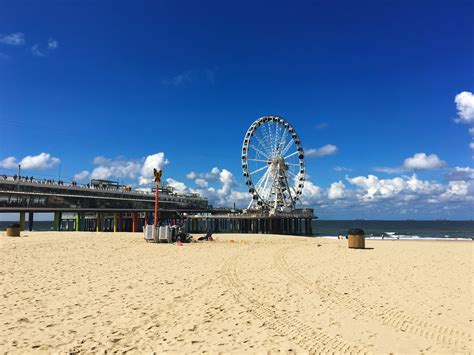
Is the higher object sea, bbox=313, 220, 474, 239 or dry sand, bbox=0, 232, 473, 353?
dry sand, bbox=0, 232, 473, 353

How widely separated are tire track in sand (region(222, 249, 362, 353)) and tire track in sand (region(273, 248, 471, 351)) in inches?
65.9

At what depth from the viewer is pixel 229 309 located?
8219 mm

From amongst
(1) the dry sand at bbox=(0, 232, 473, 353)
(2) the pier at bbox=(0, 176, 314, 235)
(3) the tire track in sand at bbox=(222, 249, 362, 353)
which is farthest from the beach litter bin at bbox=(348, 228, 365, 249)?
(2) the pier at bbox=(0, 176, 314, 235)

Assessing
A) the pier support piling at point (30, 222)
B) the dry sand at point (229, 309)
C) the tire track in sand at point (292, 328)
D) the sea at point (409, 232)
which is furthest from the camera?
the sea at point (409, 232)

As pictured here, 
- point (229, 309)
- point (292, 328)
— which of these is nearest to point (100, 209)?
point (229, 309)

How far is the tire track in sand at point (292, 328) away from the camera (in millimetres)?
6031

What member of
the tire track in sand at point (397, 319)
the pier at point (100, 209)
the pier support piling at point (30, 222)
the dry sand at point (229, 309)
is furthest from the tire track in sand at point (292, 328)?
the pier support piling at point (30, 222)

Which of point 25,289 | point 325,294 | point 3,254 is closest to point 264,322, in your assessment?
point 325,294

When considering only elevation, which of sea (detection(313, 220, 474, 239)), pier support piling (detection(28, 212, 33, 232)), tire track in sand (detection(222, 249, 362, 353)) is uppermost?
pier support piling (detection(28, 212, 33, 232))

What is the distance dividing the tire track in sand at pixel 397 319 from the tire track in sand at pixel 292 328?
1.67m

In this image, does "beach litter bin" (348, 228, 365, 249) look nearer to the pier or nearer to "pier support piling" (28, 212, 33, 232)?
the pier

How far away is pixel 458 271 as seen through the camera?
1520cm

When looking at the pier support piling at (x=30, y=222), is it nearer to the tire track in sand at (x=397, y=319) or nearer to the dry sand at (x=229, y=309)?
the dry sand at (x=229, y=309)

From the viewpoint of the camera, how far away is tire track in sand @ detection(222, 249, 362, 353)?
6.03 meters
